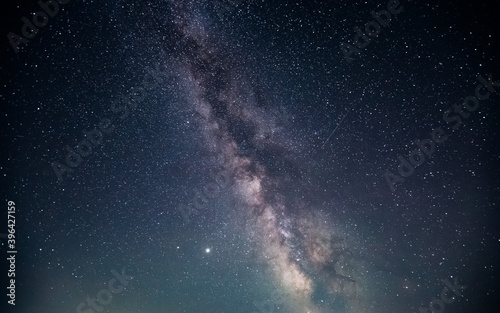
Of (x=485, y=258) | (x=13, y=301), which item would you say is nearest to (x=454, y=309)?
(x=485, y=258)

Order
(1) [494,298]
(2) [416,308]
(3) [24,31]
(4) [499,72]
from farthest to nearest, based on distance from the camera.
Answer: (1) [494,298] → (2) [416,308] → (4) [499,72] → (3) [24,31]

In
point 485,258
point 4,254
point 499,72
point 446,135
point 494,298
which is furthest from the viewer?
point 494,298

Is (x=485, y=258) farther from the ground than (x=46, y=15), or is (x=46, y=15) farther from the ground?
(x=485, y=258)

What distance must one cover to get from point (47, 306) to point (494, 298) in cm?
1094

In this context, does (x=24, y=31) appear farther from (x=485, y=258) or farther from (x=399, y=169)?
(x=485, y=258)

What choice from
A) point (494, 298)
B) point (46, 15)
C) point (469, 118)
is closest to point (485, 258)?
point (494, 298)

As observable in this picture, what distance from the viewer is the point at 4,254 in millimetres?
3197

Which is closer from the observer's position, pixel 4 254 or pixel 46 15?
pixel 46 15

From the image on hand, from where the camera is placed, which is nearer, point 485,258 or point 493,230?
point 493,230

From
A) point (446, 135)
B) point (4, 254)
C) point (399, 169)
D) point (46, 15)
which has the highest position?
point (446, 135)

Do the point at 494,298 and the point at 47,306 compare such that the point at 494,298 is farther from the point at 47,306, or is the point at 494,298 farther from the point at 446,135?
the point at 47,306

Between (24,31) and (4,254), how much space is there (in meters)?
3.12

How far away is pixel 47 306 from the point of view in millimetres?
4797

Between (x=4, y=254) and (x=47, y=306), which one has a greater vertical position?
(x=4, y=254)
